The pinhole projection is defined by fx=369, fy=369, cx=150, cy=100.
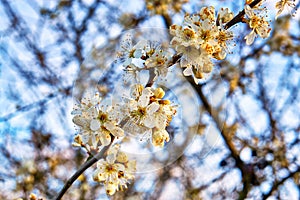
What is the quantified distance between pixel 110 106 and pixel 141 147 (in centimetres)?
24

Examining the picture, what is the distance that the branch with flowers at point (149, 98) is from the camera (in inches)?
30.5

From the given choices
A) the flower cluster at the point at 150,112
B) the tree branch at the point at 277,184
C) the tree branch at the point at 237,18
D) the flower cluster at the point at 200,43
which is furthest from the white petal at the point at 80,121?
the tree branch at the point at 277,184

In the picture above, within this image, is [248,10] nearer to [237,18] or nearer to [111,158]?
[237,18]

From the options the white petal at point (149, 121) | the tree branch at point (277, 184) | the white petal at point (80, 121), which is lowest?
the tree branch at point (277, 184)

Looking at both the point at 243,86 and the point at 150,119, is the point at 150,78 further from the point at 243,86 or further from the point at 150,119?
the point at 243,86

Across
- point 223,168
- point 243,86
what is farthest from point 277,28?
point 223,168

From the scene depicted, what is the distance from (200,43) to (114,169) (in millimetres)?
339

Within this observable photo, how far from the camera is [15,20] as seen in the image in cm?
248

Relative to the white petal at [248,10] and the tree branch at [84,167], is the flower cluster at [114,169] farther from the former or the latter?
the white petal at [248,10]

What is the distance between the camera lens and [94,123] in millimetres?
791

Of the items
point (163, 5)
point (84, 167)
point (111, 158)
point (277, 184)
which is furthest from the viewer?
point (163, 5)

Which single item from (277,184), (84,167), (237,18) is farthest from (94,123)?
(277,184)

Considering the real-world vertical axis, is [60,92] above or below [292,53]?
above

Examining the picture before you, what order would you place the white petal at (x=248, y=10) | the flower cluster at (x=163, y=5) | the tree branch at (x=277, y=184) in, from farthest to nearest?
1. the flower cluster at (x=163, y=5)
2. the tree branch at (x=277, y=184)
3. the white petal at (x=248, y=10)
